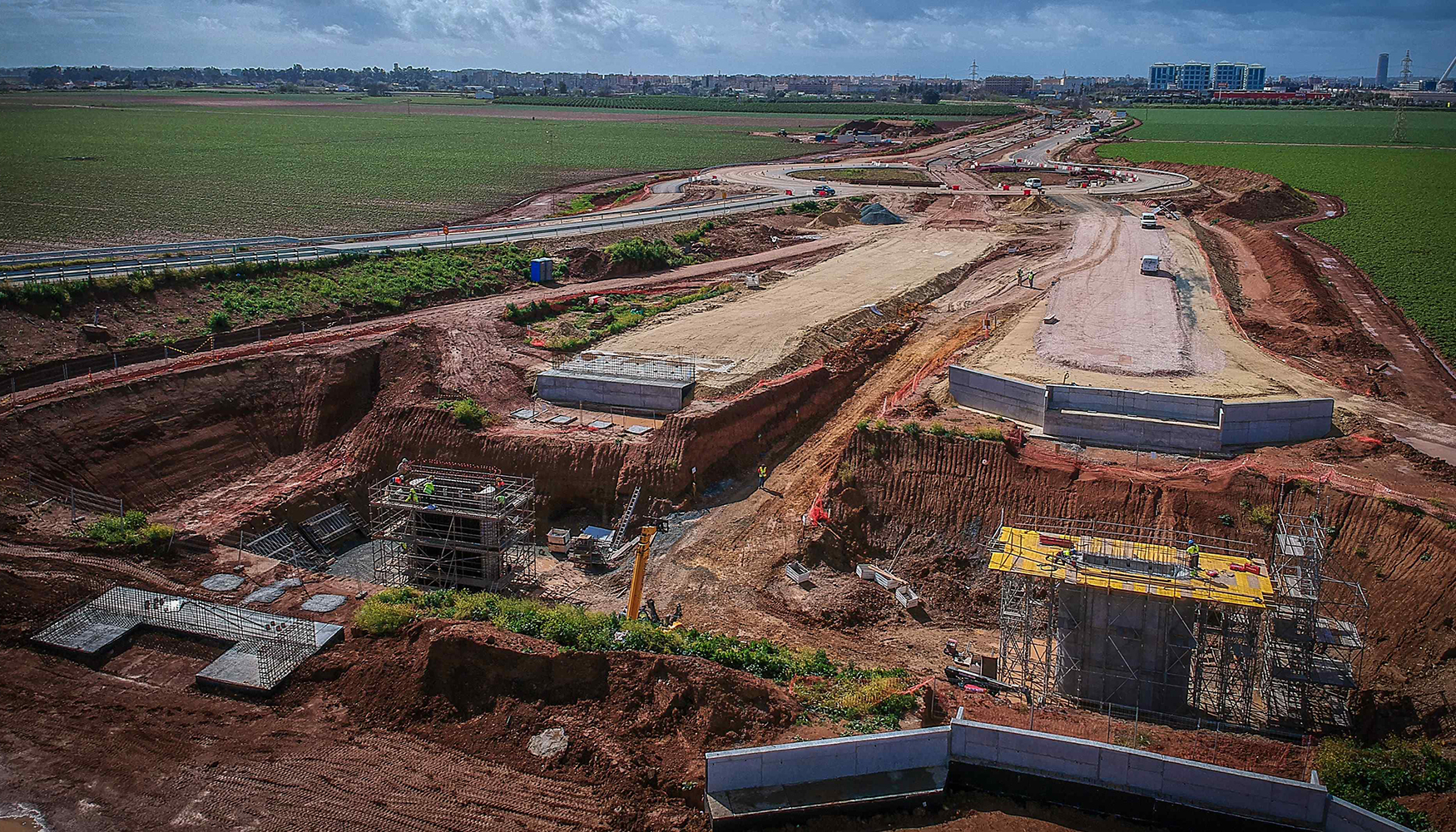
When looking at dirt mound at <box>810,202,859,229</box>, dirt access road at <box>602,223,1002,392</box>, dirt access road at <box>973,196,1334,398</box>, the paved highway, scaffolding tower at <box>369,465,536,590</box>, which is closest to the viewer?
scaffolding tower at <box>369,465,536,590</box>

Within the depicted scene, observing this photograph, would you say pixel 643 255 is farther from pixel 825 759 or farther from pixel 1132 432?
pixel 825 759

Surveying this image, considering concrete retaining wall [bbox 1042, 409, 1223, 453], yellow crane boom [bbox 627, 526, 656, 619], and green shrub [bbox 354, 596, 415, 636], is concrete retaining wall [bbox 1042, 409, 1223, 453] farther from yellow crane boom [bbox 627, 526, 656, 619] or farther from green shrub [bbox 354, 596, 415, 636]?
green shrub [bbox 354, 596, 415, 636]

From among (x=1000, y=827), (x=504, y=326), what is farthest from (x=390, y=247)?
(x=1000, y=827)

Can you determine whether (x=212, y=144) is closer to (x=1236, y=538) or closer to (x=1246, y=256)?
(x=1246, y=256)

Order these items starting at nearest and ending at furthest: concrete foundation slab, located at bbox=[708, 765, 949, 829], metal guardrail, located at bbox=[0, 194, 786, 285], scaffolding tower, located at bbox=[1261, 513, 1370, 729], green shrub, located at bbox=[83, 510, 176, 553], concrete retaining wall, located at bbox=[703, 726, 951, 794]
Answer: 1. concrete foundation slab, located at bbox=[708, 765, 949, 829]
2. concrete retaining wall, located at bbox=[703, 726, 951, 794]
3. scaffolding tower, located at bbox=[1261, 513, 1370, 729]
4. green shrub, located at bbox=[83, 510, 176, 553]
5. metal guardrail, located at bbox=[0, 194, 786, 285]

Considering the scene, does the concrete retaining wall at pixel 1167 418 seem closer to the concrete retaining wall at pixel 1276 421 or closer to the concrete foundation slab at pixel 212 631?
the concrete retaining wall at pixel 1276 421

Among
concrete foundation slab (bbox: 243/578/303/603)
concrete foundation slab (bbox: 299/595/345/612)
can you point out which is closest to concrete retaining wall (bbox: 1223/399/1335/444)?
concrete foundation slab (bbox: 299/595/345/612)

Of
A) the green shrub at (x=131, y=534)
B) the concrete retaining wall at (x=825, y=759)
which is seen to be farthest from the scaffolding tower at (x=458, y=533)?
the concrete retaining wall at (x=825, y=759)

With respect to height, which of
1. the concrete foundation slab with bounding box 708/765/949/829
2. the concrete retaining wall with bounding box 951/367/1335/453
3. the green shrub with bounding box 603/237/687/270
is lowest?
the concrete foundation slab with bounding box 708/765/949/829
